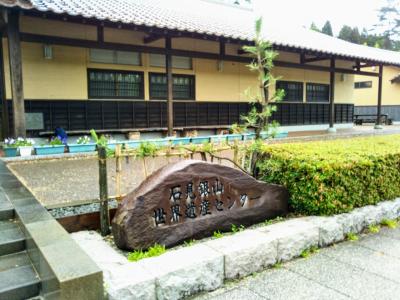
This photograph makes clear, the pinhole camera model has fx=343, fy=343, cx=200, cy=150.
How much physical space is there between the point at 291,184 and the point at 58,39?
22.0 feet

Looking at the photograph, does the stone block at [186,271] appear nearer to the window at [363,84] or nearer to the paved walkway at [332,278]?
the paved walkway at [332,278]

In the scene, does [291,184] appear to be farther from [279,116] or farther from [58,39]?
[279,116]

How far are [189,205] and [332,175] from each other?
1746mm


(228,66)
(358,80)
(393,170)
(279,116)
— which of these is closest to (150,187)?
(393,170)

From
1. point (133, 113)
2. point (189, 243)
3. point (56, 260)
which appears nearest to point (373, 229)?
point (189, 243)

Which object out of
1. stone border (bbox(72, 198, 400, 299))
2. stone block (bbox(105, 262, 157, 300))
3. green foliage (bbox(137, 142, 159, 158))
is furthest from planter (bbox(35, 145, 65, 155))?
stone block (bbox(105, 262, 157, 300))

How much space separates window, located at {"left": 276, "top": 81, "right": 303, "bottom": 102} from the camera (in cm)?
1449

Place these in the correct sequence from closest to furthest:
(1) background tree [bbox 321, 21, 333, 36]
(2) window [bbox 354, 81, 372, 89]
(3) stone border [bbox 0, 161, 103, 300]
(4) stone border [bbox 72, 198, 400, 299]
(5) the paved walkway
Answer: (3) stone border [bbox 0, 161, 103, 300], (4) stone border [bbox 72, 198, 400, 299], (5) the paved walkway, (2) window [bbox 354, 81, 372, 89], (1) background tree [bbox 321, 21, 333, 36]

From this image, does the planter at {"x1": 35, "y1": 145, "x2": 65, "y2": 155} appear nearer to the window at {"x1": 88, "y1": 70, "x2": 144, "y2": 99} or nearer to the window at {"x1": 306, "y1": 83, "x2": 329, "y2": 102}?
the window at {"x1": 88, "y1": 70, "x2": 144, "y2": 99}

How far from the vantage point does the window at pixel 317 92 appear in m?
15.6

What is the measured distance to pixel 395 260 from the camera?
3.43 meters

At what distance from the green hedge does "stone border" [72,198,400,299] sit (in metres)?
0.21

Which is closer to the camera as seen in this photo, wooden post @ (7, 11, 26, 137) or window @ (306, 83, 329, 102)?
wooden post @ (7, 11, 26, 137)

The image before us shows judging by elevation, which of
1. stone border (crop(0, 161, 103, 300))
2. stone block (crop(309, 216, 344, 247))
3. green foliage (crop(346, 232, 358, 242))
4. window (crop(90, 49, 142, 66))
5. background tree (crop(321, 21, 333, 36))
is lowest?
green foliage (crop(346, 232, 358, 242))
